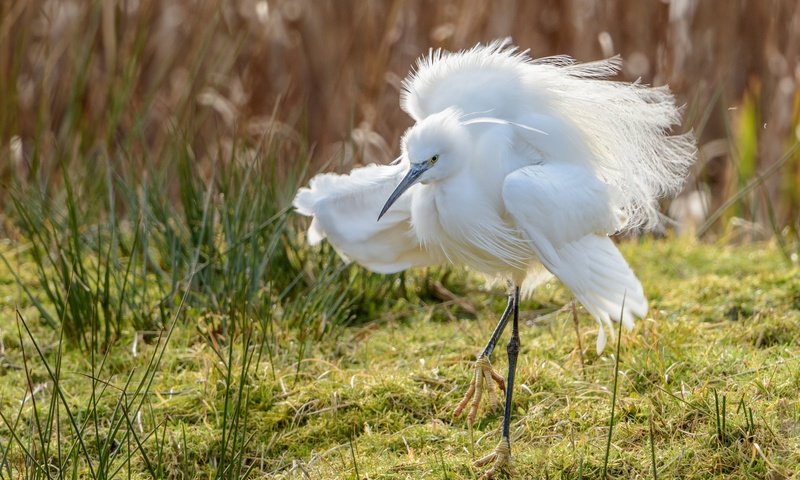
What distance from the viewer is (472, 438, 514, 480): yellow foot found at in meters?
2.52

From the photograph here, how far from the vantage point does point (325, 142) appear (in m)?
5.82

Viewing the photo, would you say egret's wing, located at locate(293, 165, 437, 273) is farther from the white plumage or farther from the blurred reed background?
the blurred reed background

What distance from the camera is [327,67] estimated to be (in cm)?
592

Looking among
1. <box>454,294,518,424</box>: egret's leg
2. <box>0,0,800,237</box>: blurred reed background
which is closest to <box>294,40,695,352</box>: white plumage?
<box>454,294,518,424</box>: egret's leg

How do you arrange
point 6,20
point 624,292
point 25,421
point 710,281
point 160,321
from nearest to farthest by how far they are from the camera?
point 624,292
point 25,421
point 160,321
point 710,281
point 6,20

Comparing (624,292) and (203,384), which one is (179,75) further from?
(624,292)

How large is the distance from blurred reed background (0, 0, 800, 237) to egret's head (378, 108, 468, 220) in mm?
1856

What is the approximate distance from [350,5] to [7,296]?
282 cm

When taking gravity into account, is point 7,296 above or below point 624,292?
below

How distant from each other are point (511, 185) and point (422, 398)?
2.38ft

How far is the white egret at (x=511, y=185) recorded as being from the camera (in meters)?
2.75

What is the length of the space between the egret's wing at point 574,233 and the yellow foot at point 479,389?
367mm

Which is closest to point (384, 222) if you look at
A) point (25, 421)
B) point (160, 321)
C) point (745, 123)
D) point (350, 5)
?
point (160, 321)

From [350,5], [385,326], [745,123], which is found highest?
[350,5]
